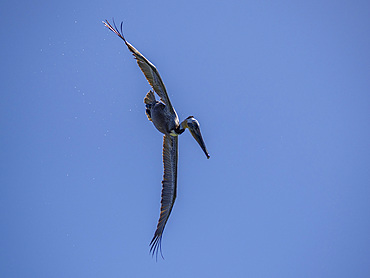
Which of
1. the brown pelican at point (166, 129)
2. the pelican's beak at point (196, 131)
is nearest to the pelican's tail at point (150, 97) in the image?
the brown pelican at point (166, 129)

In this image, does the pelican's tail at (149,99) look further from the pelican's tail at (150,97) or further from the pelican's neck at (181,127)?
the pelican's neck at (181,127)

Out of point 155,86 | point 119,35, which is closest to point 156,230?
point 155,86

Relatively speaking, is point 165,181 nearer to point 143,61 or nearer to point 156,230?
point 156,230

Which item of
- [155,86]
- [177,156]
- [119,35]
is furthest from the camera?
[177,156]

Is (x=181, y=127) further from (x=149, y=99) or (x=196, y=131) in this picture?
(x=149, y=99)

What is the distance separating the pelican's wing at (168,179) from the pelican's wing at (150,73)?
1122 mm

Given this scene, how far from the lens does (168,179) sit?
12.4m

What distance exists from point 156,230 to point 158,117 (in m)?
2.97

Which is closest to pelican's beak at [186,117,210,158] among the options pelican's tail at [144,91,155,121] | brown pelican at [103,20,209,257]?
brown pelican at [103,20,209,257]

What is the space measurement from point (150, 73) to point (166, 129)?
61.8 inches

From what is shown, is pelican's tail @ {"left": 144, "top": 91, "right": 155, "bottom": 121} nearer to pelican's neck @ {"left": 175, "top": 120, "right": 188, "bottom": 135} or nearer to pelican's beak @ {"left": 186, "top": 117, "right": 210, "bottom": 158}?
pelican's neck @ {"left": 175, "top": 120, "right": 188, "bottom": 135}

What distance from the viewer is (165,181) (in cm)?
1238

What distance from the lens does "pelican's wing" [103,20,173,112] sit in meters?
10.5

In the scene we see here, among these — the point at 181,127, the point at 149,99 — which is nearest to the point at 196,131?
the point at 181,127
